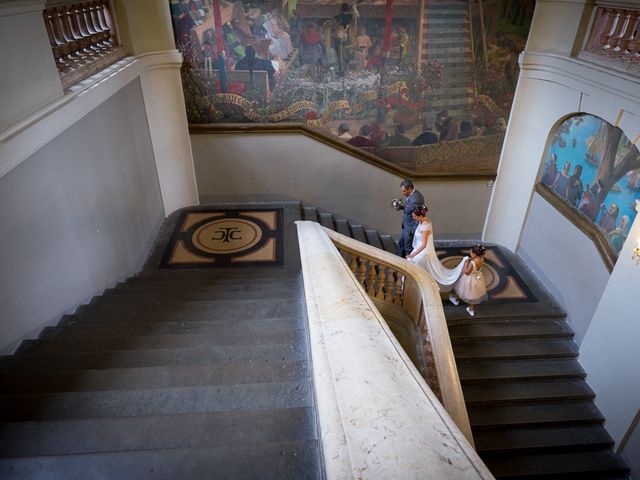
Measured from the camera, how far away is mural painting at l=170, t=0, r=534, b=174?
24.0 ft

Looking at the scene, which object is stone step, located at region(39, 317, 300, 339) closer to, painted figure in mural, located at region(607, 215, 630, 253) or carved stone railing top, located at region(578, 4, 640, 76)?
painted figure in mural, located at region(607, 215, 630, 253)

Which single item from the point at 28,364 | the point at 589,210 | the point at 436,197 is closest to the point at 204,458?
the point at 28,364

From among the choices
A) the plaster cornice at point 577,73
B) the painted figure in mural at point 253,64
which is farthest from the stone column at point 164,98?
the plaster cornice at point 577,73

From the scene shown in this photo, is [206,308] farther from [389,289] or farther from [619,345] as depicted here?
[619,345]

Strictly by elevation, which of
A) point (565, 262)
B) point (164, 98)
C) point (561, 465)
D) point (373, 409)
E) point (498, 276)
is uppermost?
point (373, 409)

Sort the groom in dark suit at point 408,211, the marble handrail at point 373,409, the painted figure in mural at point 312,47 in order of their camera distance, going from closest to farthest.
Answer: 1. the marble handrail at point 373,409
2. the groom in dark suit at point 408,211
3. the painted figure in mural at point 312,47

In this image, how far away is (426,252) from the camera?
20.4ft

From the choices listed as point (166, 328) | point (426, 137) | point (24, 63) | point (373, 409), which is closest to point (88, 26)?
point (24, 63)

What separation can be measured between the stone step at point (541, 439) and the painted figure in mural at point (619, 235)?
95.5 inches

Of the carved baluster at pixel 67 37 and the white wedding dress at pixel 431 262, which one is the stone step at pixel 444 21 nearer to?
the white wedding dress at pixel 431 262

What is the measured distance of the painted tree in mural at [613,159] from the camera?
5.73 meters

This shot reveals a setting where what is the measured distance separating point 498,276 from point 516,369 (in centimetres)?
207

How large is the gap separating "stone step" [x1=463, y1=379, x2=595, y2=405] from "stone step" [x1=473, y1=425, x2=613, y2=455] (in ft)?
1.24

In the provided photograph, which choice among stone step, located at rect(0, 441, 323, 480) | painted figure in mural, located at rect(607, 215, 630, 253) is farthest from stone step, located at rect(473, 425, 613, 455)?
stone step, located at rect(0, 441, 323, 480)
